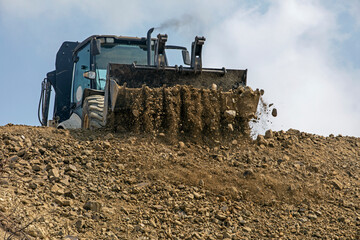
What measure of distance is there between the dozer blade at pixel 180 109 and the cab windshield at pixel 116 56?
1.47 metres

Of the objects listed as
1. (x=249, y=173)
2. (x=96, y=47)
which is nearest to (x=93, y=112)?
(x=96, y=47)

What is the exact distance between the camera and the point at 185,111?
7484mm

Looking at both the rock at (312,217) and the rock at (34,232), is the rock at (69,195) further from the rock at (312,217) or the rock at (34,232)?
the rock at (312,217)

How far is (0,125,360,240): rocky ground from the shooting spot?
538cm

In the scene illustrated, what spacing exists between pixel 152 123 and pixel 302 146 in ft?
7.93

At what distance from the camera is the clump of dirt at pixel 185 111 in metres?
7.42

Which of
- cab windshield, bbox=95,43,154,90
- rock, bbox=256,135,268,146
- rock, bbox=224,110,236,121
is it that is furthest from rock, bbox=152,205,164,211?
cab windshield, bbox=95,43,154,90

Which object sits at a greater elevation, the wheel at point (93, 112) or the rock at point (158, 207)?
the wheel at point (93, 112)

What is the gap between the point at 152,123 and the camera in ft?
24.4

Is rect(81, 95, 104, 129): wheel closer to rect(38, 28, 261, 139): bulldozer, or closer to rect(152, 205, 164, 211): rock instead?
rect(38, 28, 261, 139): bulldozer

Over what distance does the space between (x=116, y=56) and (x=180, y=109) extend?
101 inches

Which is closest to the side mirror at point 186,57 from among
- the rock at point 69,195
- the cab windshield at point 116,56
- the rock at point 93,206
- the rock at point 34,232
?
the cab windshield at point 116,56

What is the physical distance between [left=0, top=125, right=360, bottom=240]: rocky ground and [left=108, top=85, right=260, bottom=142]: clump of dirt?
22 centimetres

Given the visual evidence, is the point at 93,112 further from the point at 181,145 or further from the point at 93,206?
the point at 93,206
